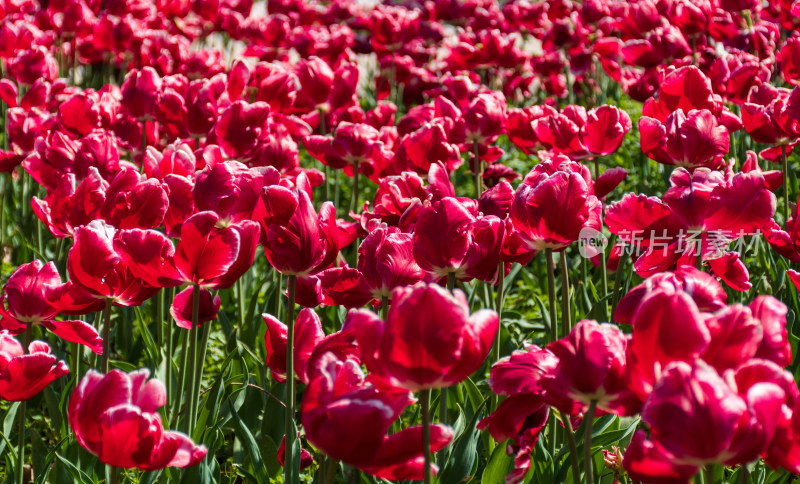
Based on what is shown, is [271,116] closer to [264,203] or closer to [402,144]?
[402,144]

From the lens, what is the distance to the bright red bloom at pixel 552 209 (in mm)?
1638

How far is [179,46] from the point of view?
17.3ft

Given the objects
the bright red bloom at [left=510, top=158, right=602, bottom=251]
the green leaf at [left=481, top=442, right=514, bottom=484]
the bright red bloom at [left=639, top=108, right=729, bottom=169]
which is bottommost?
the green leaf at [left=481, top=442, right=514, bottom=484]

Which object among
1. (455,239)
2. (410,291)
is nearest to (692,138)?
(455,239)

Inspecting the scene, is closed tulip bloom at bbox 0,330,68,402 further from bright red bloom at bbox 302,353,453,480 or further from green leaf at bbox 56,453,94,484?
bright red bloom at bbox 302,353,453,480

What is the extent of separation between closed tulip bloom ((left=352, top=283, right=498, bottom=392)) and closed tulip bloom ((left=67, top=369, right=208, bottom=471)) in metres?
0.33

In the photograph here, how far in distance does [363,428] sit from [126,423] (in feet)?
1.21

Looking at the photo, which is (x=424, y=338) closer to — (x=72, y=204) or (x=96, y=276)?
(x=96, y=276)

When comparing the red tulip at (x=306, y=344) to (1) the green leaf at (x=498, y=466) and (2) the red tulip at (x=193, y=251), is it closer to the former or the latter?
(2) the red tulip at (x=193, y=251)

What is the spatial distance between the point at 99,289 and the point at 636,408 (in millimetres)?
1100

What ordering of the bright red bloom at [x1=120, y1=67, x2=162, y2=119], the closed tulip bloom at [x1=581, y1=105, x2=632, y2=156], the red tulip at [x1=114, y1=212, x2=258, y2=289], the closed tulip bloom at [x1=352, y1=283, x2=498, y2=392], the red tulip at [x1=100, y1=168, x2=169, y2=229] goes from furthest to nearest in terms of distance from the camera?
the bright red bloom at [x1=120, y1=67, x2=162, y2=119] → the closed tulip bloom at [x1=581, y1=105, x2=632, y2=156] → the red tulip at [x1=100, y1=168, x2=169, y2=229] → the red tulip at [x1=114, y1=212, x2=258, y2=289] → the closed tulip bloom at [x1=352, y1=283, x2=498, y2=392]

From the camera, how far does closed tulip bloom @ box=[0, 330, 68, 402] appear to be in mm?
1604

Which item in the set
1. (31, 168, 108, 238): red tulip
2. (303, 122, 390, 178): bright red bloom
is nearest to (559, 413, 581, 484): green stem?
(31, 168, 108, 238): red tulip

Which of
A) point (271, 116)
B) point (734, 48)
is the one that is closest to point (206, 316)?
point (271, 116)
